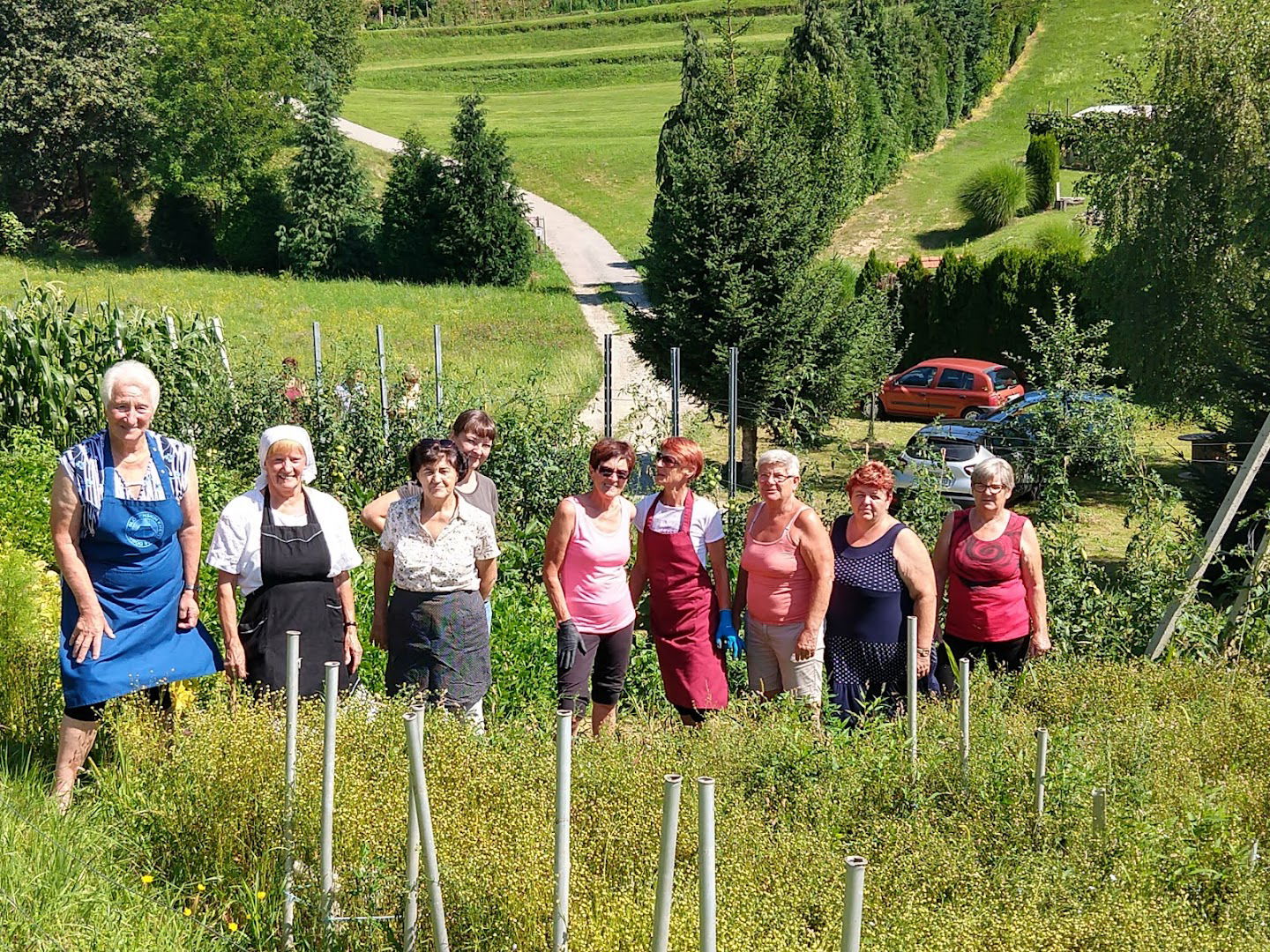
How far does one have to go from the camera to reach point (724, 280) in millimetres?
15180

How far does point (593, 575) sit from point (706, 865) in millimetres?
2795

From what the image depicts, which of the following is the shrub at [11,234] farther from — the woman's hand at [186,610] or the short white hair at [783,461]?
the short white hair at [783,461]

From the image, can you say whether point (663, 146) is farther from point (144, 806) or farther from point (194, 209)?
point (144, 806)

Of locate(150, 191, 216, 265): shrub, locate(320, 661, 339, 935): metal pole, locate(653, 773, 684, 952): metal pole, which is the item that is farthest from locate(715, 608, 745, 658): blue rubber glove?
locate(150, 191, 216, 265): shrub

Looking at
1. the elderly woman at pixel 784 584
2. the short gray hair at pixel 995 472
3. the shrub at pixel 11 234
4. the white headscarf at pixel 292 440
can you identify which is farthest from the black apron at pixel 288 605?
the shrub at pixel 11 234

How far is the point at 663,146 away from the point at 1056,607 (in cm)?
2700

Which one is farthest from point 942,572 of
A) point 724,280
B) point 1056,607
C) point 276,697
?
point 724,280

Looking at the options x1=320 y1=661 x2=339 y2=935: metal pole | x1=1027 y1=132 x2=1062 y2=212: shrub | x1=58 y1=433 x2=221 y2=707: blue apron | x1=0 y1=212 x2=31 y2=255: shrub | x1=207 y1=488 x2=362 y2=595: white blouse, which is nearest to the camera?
x1=320 y1=661 x2=339 y2=935: metal pole

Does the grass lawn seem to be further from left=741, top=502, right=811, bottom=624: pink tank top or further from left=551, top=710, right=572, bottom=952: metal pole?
left=551, top=710, right=572, bottom=952: metal pole

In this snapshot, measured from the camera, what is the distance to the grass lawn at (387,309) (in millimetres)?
24578

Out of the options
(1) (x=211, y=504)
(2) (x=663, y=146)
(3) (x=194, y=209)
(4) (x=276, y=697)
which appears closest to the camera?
(4) (x=276, y=697)

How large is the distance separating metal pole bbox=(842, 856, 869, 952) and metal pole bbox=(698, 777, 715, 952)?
293 mm

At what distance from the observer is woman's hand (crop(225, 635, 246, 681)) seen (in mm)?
4586

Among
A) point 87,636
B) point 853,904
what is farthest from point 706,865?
point 87,636
